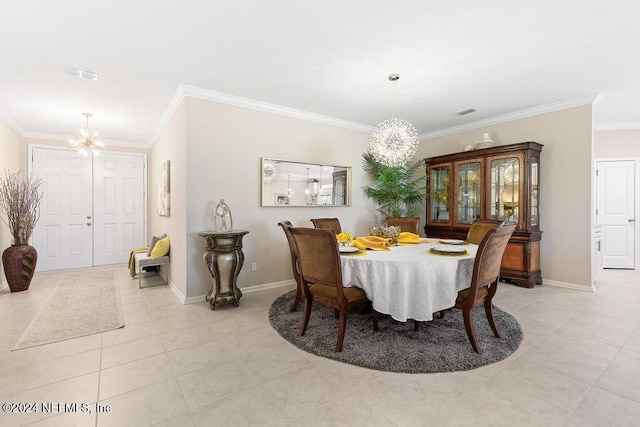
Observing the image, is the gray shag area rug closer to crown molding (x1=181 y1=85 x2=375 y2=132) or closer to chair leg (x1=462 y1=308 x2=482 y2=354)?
chair leg (x1=462 y1=308 x2=482 y2=354)

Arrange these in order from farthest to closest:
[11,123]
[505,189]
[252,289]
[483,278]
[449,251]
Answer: [11,123], [505,189], [252,289], [449,251], [483,278]

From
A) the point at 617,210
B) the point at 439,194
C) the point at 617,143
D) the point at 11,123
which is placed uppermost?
the point at 11,123

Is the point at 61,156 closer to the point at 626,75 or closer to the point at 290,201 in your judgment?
the point at 290,201

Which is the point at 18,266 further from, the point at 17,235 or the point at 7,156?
the point at 7,156

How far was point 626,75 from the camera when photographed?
3.13 m

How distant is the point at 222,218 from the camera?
11.8ft

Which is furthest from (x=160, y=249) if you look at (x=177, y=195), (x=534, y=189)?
(x=534, y=189)

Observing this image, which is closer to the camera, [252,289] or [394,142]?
[394,142]

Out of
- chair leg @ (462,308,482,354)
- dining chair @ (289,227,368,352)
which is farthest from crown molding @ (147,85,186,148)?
chair leg @ (462,308,482,354)

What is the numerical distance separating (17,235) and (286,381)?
15.3ft

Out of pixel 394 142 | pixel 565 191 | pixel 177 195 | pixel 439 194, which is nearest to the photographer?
pixel 394 142

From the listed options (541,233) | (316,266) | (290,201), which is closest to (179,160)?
(290,201)

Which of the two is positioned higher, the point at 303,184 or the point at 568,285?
the point at 303,184

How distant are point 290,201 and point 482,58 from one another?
9.22 feet
